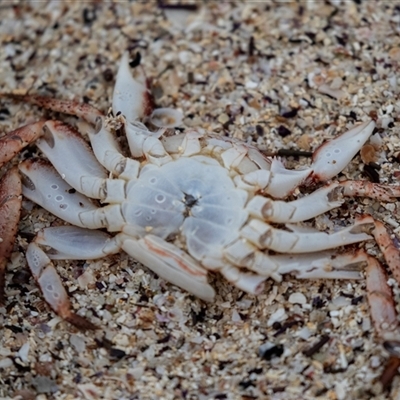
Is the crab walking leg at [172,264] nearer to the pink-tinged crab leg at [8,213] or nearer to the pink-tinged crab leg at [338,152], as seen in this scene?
the pink-tinged crab leg at [8,213]

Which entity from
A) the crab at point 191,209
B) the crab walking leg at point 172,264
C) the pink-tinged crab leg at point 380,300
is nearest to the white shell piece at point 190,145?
the crab at point 191,209

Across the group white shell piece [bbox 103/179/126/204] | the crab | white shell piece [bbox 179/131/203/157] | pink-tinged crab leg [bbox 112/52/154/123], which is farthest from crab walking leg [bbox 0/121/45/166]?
white shell piece [bbox 179/131/203/157]

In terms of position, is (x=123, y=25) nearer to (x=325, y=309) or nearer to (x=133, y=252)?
(x=133, y=252)

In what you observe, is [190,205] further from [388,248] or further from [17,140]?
[17,140]

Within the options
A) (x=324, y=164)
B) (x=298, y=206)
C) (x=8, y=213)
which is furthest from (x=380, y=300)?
(x=8, y=213)

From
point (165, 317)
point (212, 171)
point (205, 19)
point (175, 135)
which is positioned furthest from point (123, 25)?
point (165, 317)

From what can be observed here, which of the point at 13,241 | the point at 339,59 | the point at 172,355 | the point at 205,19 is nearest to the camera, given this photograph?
the point at 172,355
